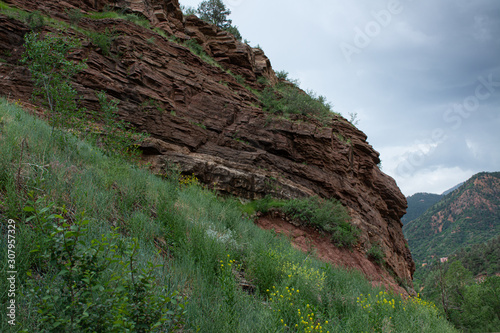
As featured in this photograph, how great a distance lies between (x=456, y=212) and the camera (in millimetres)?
106688

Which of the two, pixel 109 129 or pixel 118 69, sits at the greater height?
pixel 118 69

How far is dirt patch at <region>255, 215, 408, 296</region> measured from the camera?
999 cm

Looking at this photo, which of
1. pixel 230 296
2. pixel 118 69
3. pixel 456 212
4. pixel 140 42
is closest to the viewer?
pixel 230 296

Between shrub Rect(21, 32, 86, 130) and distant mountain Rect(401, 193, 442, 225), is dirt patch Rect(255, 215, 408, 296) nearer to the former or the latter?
shrub Rect(21, 32, 86, 130)

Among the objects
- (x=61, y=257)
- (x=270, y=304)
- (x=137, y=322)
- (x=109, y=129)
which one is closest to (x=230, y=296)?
(x=270, y=304)

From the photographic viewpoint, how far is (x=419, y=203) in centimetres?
16212

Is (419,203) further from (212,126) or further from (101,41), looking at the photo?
(101,41)

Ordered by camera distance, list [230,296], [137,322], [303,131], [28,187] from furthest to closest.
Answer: [303,131] < [28,187] < [230,296] < [137,322]

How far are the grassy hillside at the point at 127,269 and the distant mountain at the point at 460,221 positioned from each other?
92.4 meters

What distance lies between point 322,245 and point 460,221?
396 ft

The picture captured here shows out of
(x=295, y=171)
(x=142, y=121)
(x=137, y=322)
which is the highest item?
(x=295, y=171)

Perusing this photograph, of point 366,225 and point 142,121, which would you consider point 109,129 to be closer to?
point 142,121

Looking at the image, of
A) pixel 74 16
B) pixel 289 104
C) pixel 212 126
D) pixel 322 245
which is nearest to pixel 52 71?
pixel 212 126

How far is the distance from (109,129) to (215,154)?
5.21 meters
